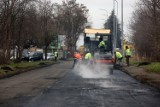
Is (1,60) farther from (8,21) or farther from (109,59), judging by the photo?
(109,59)

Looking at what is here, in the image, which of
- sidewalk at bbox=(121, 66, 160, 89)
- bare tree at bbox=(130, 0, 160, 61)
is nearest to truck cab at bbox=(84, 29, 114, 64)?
bare tree at bbox=(130, 0, 160, 61)

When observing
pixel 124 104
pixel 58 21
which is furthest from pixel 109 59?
pixel 58 21

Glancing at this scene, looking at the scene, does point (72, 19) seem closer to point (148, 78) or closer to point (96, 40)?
point (96, 40)

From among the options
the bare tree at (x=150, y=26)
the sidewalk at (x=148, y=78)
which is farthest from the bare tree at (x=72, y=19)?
the sidewalk at (x=148, y=78)

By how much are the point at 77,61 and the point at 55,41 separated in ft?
141

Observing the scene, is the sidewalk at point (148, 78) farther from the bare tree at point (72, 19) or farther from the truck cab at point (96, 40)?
the bare tree at point (72, 19)

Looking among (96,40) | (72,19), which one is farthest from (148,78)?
(72,19)

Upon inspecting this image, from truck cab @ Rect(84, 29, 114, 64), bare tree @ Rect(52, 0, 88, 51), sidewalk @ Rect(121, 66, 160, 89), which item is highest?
bare tree @ Rect(52, 0, 88, 51)

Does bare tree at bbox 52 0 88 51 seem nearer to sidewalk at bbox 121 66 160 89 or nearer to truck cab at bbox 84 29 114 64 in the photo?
truck cab at bbox 84 29 114 64

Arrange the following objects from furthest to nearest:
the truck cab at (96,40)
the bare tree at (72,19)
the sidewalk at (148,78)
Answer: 1. the bare tree at (72,19)
2. the truck cab at (96,40)
3. the sidewalk at (148,78)

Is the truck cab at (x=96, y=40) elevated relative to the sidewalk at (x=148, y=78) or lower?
elevated

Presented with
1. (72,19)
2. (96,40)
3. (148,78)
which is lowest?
(148,78)

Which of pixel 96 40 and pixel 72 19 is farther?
pixel 72 19

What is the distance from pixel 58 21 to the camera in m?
92.2
